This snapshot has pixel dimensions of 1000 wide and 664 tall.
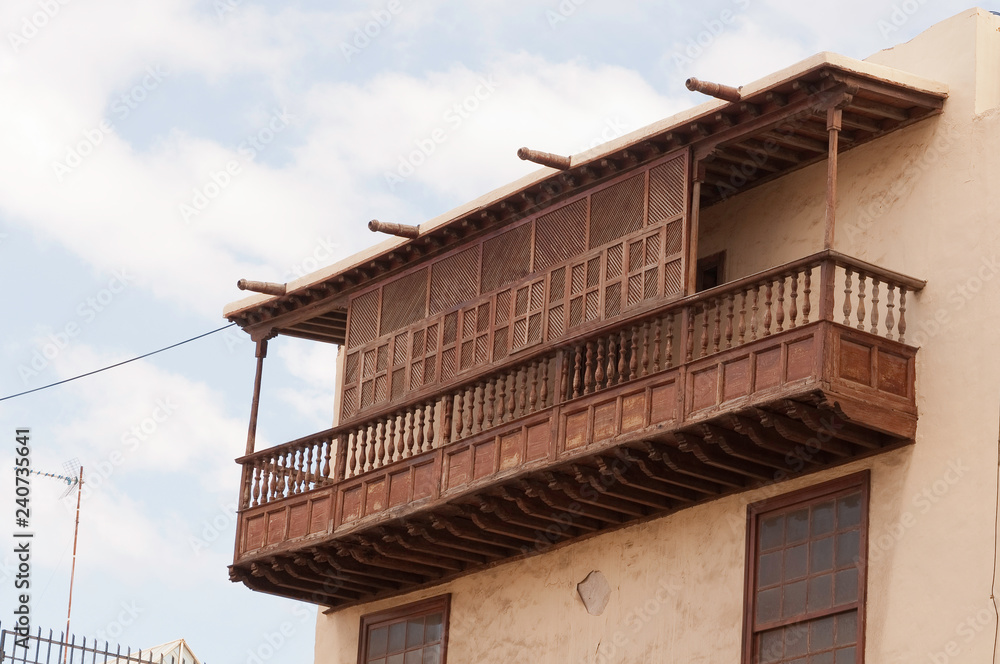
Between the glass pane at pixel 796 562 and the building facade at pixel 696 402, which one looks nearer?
the building facade at pixel 696 402

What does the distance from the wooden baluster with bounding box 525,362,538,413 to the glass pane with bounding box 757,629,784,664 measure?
266cm

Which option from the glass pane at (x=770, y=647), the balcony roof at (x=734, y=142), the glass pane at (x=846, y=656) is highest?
the balcony roof at (x=734, y=142)

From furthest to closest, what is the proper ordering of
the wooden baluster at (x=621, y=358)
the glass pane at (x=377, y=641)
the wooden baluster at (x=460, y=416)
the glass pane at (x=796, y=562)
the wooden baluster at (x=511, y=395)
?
the glass pane at (x=377, y=641), the wooden baluster at (x=460, y=416), the wooden baluster at (x=511, y=395), the wooden baluster at (x=621, y=358), the glass pane at (x=796, y=562)

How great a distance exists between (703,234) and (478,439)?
8.59 ft

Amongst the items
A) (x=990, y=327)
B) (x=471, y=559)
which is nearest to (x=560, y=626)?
(x=471, y=559)

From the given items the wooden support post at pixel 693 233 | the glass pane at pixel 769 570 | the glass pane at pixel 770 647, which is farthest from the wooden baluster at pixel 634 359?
the glass pane at pixel 770 647

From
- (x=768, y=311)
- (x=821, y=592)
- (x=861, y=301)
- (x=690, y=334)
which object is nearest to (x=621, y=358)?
(x=690, y=334)

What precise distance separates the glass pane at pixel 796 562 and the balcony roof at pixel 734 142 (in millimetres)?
3068

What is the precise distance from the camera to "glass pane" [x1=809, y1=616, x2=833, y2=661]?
515 inches

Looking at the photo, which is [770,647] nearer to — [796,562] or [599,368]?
[796,562]

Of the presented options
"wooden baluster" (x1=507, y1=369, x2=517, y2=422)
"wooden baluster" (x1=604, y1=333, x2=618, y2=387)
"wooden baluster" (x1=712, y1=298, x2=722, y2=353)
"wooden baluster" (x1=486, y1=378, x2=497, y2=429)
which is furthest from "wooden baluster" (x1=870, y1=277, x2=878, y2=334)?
"wooden baluster" (x1=486, y1=378, x2=497, y2=429)

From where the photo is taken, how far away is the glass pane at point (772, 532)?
13750 millimetres

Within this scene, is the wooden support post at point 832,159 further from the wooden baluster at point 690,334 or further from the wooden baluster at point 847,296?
the wooden baluster at point 690,334

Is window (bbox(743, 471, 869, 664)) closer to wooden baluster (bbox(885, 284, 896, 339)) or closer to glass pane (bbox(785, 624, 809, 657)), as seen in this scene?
glass pane (bbox(785, 624, 809, 657))
